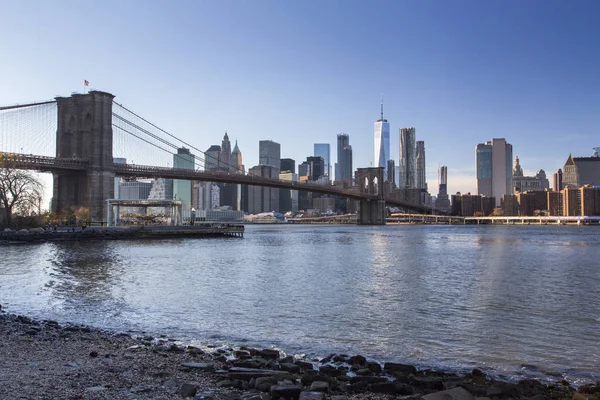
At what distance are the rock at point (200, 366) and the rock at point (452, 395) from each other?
3517mm

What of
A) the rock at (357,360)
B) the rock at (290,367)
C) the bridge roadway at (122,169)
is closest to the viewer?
the rock at (290,367)

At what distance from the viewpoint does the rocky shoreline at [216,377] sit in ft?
21.9

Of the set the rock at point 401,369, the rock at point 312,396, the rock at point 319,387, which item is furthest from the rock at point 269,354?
the rock at point 312,396

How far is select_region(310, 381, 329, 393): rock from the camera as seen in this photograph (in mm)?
7008

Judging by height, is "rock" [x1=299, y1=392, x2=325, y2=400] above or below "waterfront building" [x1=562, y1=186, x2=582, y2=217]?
below

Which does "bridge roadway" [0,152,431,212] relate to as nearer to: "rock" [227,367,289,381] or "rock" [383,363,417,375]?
"rock" [227,367,289,381]

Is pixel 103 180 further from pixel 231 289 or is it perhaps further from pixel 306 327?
pixel 306 327

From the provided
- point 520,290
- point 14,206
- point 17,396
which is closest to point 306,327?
point 17,396

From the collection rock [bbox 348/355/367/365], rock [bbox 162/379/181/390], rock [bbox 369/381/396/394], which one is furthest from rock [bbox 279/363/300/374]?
rock [bbox 162/379/181/390]

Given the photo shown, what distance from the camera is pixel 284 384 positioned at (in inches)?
275

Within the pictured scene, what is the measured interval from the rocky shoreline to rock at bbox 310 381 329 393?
1 cm

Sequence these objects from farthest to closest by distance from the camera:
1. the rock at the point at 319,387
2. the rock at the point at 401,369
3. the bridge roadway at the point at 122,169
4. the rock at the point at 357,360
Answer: the bridge roadway at the point at 122,169 < the rock at the point at 357,360 < the rock at the point at 401,369 < the rock at the point at 319,387

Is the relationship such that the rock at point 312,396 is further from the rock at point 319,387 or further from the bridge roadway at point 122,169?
the bridge roadway at point 122,169

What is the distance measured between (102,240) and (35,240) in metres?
7.04
